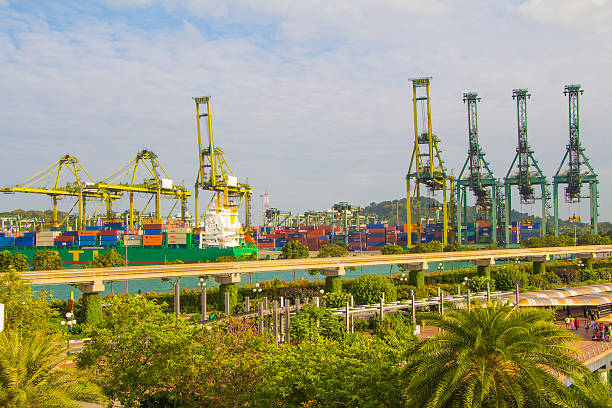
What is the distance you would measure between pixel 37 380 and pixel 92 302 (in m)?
20.3

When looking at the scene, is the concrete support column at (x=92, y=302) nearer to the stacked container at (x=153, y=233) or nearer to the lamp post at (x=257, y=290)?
the lamp post at (x=257, y=290)

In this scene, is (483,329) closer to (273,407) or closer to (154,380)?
(273,407)

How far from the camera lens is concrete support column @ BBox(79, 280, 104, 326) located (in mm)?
31312

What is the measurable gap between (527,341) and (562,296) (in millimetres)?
23316

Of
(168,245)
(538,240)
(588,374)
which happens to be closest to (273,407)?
(588,374)

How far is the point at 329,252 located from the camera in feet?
347

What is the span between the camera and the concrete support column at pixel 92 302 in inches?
1233

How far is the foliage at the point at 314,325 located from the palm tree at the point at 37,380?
11183mm

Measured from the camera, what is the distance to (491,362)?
10.9 metres

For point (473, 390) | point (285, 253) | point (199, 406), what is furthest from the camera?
point (285, 253)

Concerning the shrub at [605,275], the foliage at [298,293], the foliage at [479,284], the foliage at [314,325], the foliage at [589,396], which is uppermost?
the foliage at [589,396]

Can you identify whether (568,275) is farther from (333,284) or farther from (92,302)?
(92,302)

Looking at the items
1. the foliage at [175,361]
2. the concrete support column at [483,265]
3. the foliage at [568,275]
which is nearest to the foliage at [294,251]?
the concrete support column at [483,265]

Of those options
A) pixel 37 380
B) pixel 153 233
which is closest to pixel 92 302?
pixel 37 380
